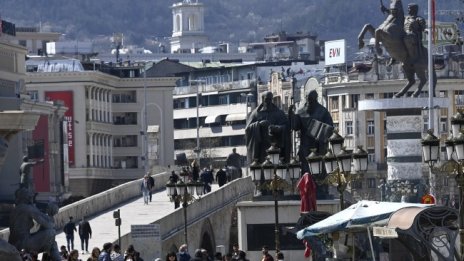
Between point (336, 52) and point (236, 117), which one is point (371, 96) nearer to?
point (336, 52)

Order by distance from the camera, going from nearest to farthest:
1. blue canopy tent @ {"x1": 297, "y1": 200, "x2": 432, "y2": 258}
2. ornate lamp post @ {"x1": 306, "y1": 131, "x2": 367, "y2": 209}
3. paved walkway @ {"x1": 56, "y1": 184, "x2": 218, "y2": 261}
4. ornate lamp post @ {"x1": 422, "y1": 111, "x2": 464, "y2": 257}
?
ornate lamp post @ {"x1": 422, "y1": 111, "x2": 464, "y2": 257} < blue canopy tent @ {"x1": 297, "y1": 200, "x2": 432, "y2": 258} < ornate lamp post @ {"x1": 306, "y1": 131, "x2": 367, "y2": 209} < paved walkway @ {"x1": 56, "y1": 184, "x2": 218, "y2": 261}

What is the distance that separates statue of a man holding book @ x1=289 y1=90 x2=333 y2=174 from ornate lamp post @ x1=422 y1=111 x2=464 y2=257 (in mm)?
18019

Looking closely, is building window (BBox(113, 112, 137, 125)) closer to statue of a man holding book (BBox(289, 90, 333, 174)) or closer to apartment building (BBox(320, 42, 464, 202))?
apartment building (BBox(320, 42, 464, 202))

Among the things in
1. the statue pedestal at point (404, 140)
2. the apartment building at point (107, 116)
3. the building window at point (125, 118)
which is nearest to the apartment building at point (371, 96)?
the apartment building at point (107, 116)

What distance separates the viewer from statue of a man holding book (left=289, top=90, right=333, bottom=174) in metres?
58.3

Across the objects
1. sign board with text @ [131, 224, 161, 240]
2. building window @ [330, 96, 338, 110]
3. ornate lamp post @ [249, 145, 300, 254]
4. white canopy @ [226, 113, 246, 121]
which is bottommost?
sign board with text @ [131, 224, 161, 240]

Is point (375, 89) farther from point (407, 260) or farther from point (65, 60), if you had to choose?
point (407, 260)

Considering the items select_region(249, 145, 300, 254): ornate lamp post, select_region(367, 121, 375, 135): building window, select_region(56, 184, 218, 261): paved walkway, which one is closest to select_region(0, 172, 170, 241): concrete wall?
select_region(56, 184, 218, 261): paved walkway

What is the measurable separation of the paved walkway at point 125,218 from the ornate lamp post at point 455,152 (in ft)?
66.5

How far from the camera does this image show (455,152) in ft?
123

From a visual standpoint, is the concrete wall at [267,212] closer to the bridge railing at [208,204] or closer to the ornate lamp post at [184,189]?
the ornate lamp post at [184,189]

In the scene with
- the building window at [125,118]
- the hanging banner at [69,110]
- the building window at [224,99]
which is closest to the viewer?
the hanging banner at [69,110]

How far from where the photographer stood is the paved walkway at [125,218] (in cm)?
6581

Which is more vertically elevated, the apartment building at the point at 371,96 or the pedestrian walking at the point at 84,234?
the apartment building at the point at 371,96
